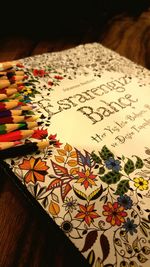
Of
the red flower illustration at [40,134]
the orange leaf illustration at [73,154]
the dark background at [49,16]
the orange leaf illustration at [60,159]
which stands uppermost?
the dark background at [49,16]

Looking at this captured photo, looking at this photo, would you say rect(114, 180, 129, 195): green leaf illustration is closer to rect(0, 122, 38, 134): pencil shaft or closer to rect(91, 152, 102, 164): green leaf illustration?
rect(91, 152, 102, 164): green leaf illustration

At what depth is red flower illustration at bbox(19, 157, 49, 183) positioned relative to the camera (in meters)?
0.39

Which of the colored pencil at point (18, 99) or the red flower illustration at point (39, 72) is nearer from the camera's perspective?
the colored pencil at point (18, 99)

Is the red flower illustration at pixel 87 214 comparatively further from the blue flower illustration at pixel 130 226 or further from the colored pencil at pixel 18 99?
the colored pencil at pixel 18 99

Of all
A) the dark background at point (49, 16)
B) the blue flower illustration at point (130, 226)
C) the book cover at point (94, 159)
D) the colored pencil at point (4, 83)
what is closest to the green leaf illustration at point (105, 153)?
the book cover at point (94, 159)

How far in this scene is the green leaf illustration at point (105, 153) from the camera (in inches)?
17.3

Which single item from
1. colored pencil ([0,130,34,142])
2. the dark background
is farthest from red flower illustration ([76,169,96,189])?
the dark background

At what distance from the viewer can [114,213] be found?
1.19ft

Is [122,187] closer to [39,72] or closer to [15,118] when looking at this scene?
[15,118]

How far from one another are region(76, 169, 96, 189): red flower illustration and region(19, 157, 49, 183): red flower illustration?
2.1 inches

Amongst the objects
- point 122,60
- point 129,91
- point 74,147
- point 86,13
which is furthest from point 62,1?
point 74,147

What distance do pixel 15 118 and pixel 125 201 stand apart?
0.72 ft

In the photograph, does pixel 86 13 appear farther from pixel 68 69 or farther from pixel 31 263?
pixel 31 263

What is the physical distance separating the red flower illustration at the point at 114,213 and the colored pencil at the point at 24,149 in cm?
13
